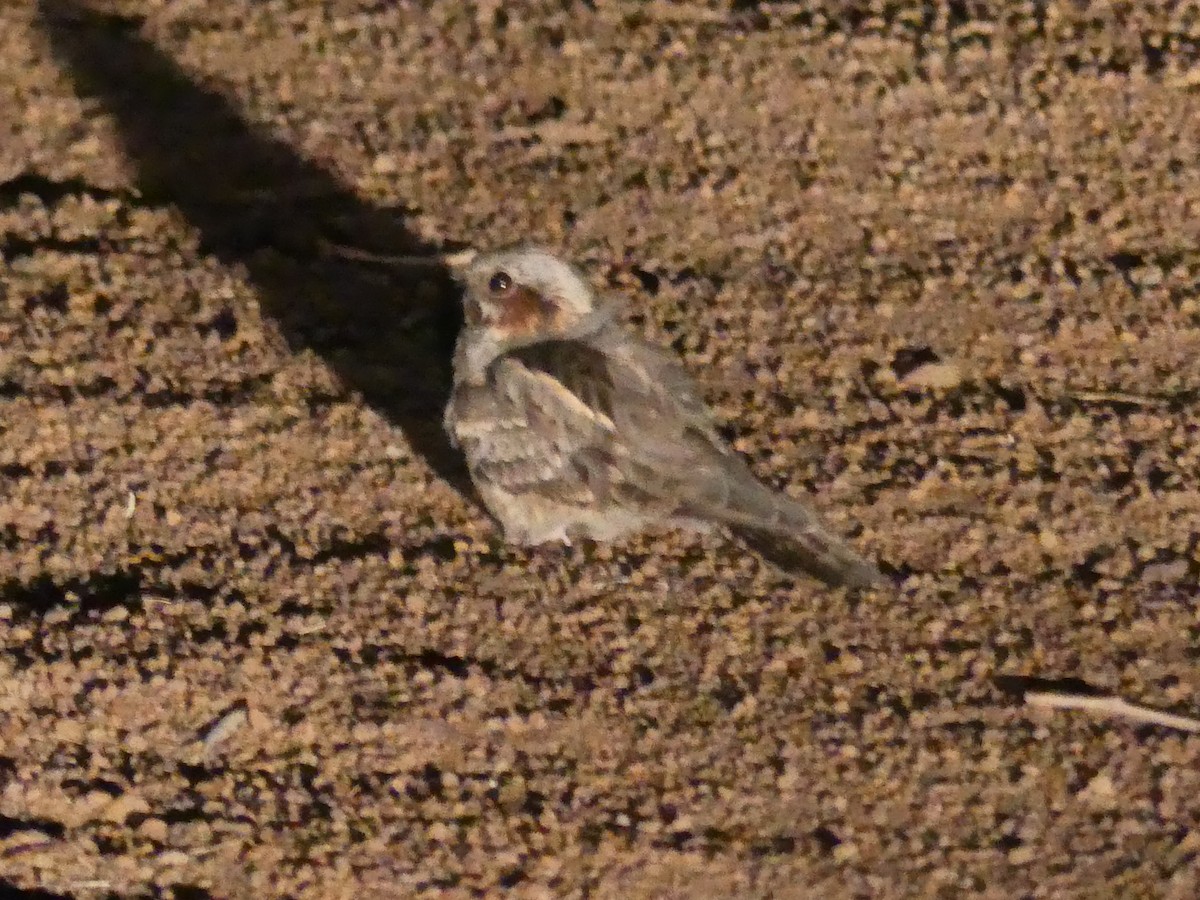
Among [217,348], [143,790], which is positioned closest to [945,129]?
[217,348]

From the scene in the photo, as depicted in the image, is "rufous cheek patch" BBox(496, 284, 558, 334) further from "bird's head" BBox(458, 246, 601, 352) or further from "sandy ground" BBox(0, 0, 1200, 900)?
"sandy ground" BBox(0, 0, 1200, 900)

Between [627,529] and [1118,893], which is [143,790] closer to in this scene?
[627,529]

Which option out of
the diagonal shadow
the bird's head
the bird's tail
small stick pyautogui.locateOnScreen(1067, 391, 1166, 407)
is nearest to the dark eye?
the bird's head

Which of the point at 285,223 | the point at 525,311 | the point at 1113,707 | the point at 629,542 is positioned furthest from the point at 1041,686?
the point at 285,223

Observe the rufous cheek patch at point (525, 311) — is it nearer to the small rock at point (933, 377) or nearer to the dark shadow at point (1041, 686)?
the small rock at point (933, 377)

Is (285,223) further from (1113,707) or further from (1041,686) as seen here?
(1113,707)

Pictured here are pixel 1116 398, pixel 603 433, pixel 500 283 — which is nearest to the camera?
pixel 603 433

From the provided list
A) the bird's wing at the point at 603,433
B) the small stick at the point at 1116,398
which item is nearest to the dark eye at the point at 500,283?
the bird's wing at the point at 603,433
